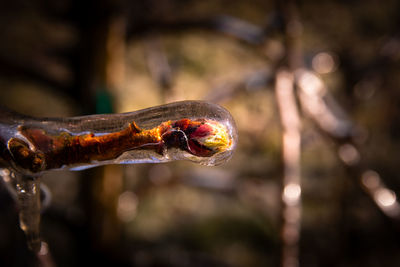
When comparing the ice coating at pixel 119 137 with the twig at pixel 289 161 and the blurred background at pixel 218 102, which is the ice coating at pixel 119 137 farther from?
the twig at pixel 289 161

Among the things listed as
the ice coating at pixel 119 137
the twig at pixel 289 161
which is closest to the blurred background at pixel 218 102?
the twig at pixel 289 161

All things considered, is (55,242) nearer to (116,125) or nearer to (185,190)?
(185,190)

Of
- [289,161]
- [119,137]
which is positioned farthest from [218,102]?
[119,137]

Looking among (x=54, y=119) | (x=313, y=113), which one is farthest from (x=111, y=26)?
(x=54, y=119)

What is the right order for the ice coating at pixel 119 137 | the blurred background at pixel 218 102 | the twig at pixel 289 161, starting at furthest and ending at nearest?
the blurred background at pixel 218 102
the twig at pixel 289 161
the ice coating at pixel 119 137

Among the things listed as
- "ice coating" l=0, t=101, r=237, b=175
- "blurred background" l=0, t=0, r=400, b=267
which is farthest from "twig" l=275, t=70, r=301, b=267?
"ice coating" l=0, t=101, r=237, b=175

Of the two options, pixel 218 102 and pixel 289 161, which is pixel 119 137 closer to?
pixel 289 161

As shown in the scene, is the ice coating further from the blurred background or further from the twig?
the twig
